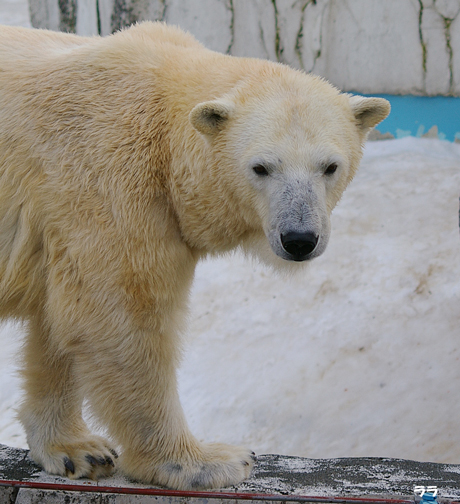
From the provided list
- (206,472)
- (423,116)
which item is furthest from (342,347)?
(423,116)

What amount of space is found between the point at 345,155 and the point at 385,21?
4045mm

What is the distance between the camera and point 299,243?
2.15m

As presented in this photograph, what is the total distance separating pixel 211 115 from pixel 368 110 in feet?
1.95

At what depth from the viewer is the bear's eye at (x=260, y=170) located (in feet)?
7.32

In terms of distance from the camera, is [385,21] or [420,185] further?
[385,21]

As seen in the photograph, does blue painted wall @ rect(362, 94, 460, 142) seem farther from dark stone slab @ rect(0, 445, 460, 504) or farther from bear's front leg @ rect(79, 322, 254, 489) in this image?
bear's front leg @ rect(79, 322, 254, 489)

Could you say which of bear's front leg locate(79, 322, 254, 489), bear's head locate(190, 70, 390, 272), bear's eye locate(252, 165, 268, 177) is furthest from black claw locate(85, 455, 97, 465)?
bear's eye locate(252, 165, 268, 177)

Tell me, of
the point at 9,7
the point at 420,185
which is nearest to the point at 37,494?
the point at 420,185

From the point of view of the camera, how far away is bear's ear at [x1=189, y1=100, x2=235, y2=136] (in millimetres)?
2174

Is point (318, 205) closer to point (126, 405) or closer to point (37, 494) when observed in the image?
point (126, 405)

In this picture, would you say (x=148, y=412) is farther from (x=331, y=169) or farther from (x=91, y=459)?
(x=331, y=169)

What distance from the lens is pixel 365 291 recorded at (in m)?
4.64

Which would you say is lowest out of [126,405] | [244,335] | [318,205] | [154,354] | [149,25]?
[244,335]

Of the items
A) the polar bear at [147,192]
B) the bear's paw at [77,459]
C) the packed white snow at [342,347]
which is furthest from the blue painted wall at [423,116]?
the bear's paw at [77,459]
